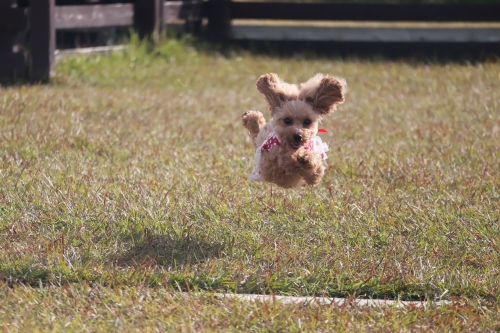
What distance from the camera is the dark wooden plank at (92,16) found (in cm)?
912

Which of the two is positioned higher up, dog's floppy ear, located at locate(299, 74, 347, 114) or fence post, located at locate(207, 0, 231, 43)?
dog's floppy ear, located at locate(299, 74, 347, 114)

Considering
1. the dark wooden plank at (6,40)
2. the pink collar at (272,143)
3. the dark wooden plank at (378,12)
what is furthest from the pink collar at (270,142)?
the dark wooden plank at (378,12)

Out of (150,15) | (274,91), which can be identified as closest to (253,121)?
(274,91)

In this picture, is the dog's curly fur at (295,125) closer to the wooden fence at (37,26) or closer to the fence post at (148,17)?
the wooden fence at (37,26)

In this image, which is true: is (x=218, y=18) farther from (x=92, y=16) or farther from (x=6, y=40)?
(x=6, y=40)

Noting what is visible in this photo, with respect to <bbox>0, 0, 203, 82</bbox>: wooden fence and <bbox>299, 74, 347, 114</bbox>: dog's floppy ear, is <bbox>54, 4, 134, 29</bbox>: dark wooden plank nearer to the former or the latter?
<bbox>0, 0, 203, 82</bbox>: wooden fence

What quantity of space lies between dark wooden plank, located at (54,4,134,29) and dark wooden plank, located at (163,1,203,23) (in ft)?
2.13

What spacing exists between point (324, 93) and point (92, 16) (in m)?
5.70

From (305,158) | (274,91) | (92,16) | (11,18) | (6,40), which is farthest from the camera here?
(92,16)

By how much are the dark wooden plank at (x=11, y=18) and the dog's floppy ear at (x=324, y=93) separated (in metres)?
4.85

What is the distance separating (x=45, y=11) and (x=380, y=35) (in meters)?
5.53

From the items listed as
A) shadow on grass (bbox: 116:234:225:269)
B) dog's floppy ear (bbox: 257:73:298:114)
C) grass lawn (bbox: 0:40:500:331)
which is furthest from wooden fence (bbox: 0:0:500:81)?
shadow on grass (bbox: 116:234:225:269)

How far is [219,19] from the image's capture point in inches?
470

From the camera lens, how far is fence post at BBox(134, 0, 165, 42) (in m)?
10.7
